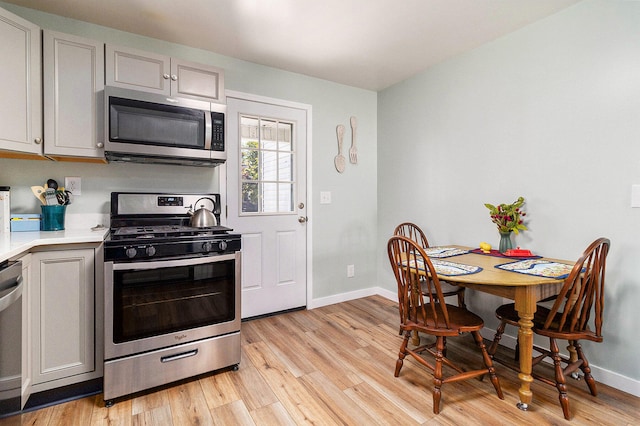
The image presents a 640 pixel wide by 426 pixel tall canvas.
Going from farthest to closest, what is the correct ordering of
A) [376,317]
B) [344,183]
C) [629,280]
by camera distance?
[344,183] → [376,317] → [629,280]

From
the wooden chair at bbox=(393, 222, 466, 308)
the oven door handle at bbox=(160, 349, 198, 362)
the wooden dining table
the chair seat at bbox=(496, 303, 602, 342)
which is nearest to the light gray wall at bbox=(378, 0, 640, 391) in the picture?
the wooden chair at bbox=(393, 222, 466, 308)

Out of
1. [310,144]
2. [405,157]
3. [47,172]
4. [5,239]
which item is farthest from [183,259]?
[405,157]

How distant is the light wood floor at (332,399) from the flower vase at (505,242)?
0.79 m

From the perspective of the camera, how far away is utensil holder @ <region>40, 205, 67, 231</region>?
81.2 inches

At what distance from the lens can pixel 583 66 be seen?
205 cm

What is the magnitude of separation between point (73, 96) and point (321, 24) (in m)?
1.71

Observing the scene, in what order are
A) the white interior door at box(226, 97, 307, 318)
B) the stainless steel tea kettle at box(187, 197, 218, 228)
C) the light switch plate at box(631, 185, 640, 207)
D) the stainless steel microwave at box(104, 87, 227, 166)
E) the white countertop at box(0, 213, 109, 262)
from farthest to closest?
the white interior door at box(226, 97, 307, 318), the stainless steel tea kettle at box(187, 197, 218, 228), the stainless steel microwave at box(104, 87, 227, 166), the light switch plate at box(631, 185, 640, 207), the white countertop at box(0, 213, 109, 262)

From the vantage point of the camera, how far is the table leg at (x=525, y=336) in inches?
65.1

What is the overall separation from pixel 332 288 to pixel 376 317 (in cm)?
62

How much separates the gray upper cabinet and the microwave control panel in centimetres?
15

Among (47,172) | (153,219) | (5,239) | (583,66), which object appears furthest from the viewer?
(153,219)

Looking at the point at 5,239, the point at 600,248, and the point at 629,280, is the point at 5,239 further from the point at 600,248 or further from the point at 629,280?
the point at 629,280

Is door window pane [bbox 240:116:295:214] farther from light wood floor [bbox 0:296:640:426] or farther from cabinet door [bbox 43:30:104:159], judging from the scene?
light wood floor [bbox 0:296:640:426]

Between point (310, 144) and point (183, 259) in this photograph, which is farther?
point (310, 144)
